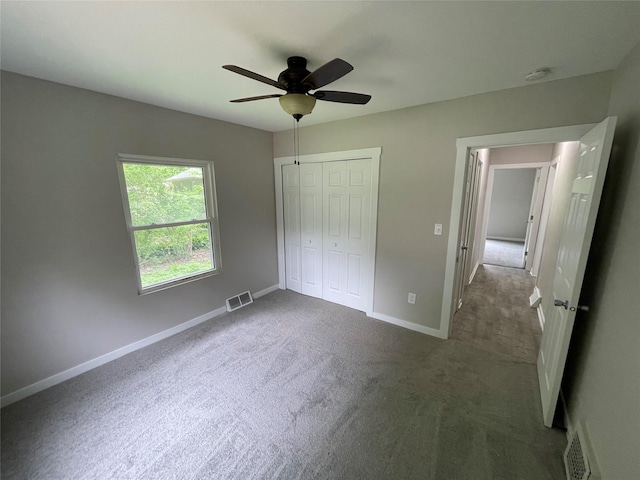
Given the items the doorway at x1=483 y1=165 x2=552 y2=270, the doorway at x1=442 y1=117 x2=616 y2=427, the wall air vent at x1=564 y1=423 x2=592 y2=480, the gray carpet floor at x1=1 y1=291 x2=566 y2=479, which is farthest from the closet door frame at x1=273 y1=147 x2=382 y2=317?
the doorway at x1=483 y1=165 x2=552 y2=270

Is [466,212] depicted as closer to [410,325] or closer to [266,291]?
[410,325]

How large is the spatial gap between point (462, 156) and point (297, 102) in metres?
1.65

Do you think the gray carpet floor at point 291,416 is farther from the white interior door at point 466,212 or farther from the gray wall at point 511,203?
the gray wall at point 511,203

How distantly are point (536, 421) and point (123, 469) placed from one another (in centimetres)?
260

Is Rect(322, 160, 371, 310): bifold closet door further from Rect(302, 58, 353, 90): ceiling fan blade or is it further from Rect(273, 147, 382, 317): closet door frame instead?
Rect(302, 58, 353, 90): ceiling fan blade

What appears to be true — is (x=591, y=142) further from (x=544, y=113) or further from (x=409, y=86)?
(x=409, y=86)

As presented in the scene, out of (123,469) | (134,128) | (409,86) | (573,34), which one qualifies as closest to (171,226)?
(134,128)

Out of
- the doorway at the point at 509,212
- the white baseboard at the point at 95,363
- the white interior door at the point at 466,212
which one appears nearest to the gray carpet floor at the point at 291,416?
the white baseboard at the point at 95,363

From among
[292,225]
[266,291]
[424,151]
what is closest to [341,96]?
[424,151]

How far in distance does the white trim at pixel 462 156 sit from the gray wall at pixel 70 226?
2688 millimetres

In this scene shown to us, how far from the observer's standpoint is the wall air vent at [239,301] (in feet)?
10.7

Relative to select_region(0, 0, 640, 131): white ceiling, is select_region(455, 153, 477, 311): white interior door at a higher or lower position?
lower

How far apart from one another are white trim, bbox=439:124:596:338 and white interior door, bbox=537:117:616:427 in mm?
162

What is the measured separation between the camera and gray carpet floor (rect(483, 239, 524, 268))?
5411 millimetres
